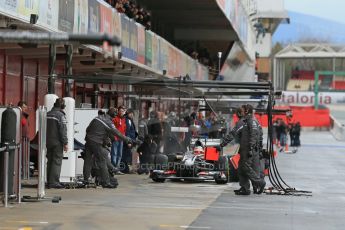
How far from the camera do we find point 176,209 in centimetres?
1345

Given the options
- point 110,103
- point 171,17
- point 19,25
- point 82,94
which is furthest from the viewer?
point 171,17

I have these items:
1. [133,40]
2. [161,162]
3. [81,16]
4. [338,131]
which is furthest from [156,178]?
[338,131]

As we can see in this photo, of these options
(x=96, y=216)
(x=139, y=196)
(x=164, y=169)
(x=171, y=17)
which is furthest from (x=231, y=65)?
(x=96, y=216)

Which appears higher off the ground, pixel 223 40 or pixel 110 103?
pixel 223 40

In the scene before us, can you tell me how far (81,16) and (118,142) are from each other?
4384mm

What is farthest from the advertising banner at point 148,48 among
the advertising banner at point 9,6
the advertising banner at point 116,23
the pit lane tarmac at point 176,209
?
the advertising banner at point 9,6

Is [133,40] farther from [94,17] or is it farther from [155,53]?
[94,17]

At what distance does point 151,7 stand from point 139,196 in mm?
23967

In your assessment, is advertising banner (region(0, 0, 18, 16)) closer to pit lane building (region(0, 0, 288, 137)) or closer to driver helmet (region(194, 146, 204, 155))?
pit lane building (region(0, 0, 288, 137))

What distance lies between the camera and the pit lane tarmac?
1162 centimetres

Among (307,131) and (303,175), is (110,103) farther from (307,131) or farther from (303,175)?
(307,131)

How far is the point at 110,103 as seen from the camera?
28047mm

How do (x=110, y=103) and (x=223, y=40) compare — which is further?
(x=223, y=40)

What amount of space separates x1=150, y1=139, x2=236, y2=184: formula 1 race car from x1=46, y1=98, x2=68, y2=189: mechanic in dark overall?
136 inches
